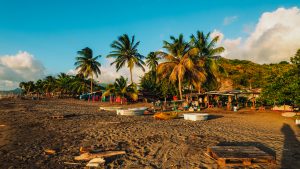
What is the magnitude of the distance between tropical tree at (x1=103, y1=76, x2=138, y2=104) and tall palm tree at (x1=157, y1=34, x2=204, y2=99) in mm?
8175

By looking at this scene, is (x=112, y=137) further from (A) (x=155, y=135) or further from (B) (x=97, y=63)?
(B) (x=97, y=63)

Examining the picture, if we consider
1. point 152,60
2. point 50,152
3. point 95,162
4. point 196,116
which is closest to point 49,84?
point 152,60

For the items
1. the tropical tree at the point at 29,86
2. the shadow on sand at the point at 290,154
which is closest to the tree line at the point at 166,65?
the shadow on sand at the point at 290,154

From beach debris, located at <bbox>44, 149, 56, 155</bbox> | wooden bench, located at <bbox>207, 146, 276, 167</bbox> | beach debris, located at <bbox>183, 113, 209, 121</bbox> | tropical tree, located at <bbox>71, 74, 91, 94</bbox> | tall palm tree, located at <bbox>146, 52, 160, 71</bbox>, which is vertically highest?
tall palm tree, located at <bbox>146, 52, 160, 71</bbox>

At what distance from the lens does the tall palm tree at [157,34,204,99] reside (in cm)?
2717

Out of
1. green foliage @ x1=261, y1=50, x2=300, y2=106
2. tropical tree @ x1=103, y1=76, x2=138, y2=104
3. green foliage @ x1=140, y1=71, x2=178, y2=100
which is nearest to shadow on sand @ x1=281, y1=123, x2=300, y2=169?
green foliage @ x1=261, y1=50, x2=300, y2=106

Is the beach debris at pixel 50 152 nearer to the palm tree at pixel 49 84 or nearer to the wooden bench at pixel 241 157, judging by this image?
the wooden bench at pixel 241 157

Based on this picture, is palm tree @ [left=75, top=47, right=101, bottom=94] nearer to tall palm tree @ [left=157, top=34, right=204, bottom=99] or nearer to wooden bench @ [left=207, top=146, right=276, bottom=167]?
tall palm tree @ [left=157, top=34, right=204, bottom=99]

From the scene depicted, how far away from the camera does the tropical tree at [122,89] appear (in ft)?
115

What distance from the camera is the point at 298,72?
17438 millimetres

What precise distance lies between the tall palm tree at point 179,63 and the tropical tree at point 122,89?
8175 mm

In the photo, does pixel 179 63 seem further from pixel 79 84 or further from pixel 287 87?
pixel 79 84

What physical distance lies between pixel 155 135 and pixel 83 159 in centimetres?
436

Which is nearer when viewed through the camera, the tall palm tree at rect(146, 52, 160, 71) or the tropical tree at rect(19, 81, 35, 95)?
the tall palm tree at rect(146, 52, 160, 71)
